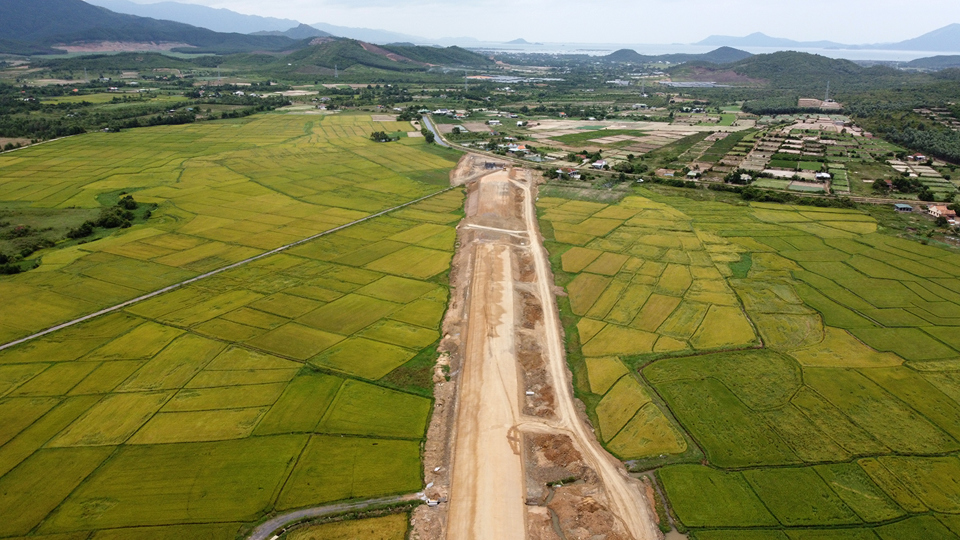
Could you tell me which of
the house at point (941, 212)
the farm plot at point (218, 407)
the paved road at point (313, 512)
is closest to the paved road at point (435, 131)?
the farm plot at point (218, 407)

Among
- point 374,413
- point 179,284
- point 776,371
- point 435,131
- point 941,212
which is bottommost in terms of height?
point 374,413

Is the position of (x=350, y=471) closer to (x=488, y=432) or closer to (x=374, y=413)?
(x=374, y=413)

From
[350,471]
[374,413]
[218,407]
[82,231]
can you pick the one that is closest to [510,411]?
[374,413]

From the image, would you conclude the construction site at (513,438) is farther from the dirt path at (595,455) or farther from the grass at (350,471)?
the grass at (350,471)

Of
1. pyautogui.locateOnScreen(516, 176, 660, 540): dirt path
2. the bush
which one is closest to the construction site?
pyautogui.locateOnScreen(516, 176, 660, 540): dirt path

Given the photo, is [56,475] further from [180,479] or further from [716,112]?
[716,112]

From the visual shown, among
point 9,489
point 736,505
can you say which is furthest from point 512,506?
point 9,489
